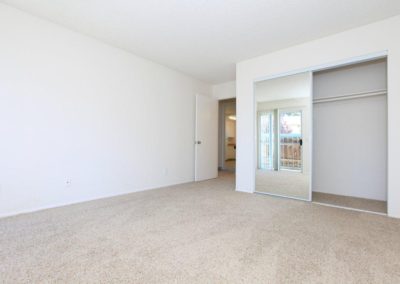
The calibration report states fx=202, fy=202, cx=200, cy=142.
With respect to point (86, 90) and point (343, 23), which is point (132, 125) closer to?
point (86, 90)

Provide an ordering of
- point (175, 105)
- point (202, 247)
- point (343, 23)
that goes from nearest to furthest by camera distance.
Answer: point (202, 247), point (343, 23), point (175, 105)

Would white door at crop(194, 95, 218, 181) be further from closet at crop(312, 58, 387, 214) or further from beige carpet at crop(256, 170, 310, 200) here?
closet at crop(312, 58, 387, 214)

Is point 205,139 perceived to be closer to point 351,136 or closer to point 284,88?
point 284,88

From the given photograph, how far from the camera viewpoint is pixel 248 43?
336 centimetres

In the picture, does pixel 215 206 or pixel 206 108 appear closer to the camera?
pixel 215 206

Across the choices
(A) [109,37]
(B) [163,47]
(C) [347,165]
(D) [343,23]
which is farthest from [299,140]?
(A) [109,37]

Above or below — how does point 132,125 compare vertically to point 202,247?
above

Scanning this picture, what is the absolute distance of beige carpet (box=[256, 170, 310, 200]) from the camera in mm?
3475

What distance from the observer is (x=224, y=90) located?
559cm

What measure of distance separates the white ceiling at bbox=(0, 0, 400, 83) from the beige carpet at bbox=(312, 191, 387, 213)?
103 inches

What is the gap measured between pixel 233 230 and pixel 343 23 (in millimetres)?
3100

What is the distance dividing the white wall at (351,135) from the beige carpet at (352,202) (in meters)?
0.17

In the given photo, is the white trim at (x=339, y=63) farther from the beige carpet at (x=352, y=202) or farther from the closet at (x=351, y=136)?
the beige carpet at (x=352, y=202)

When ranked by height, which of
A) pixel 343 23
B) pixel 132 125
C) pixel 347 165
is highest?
pixel 343 23
